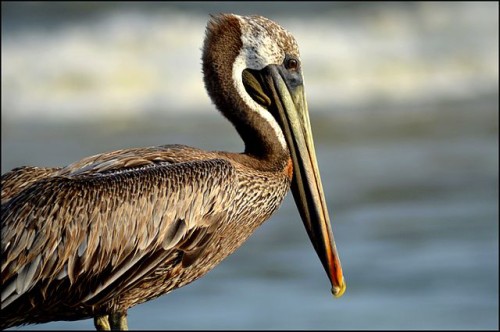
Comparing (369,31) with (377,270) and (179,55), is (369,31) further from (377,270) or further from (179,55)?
(377,270)

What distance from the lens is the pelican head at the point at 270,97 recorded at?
21.5 ft

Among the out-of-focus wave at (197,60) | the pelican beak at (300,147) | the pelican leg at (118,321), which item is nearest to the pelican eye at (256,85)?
the pelican beak at (300,147)

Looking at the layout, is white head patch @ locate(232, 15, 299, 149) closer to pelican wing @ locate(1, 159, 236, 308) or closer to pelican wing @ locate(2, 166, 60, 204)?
pelican wing @ locate(1, 159, 236, 308)

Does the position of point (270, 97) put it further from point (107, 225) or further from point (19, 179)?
point (19, 179)

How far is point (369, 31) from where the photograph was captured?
21.3m

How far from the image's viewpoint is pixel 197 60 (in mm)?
19875

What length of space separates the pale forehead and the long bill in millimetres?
113

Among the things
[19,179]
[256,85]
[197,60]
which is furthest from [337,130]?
[19,179]

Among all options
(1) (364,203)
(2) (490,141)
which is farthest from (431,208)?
(2) (490,141)

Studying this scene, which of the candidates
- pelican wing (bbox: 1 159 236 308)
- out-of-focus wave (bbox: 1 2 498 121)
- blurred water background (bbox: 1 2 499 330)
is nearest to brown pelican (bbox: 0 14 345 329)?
pelican wing (bbox: 1 159 236 308)

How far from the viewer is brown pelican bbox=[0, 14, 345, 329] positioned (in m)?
6.08

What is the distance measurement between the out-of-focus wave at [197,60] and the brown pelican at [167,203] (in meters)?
11.9

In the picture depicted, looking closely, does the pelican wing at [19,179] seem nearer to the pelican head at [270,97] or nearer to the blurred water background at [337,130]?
the pelican head at [270,97]

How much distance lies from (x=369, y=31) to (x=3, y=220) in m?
15.8
